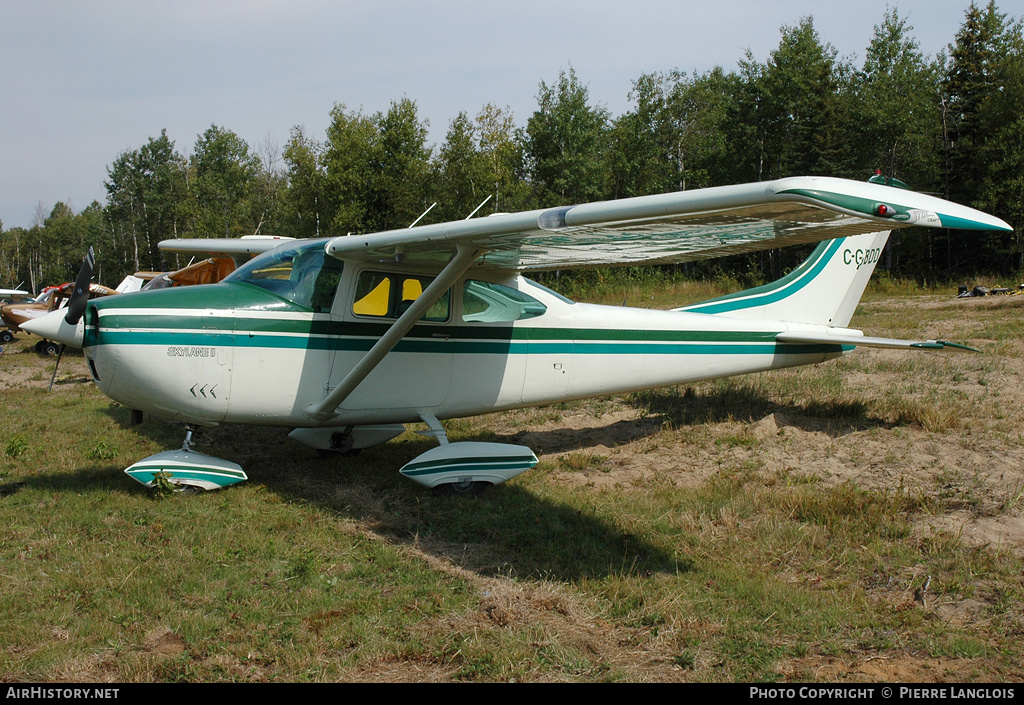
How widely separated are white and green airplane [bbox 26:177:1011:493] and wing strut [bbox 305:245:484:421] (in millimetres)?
16

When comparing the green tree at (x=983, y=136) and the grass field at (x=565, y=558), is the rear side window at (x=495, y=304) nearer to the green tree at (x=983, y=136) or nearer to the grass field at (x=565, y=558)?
the grass field at (x=565, y=558)

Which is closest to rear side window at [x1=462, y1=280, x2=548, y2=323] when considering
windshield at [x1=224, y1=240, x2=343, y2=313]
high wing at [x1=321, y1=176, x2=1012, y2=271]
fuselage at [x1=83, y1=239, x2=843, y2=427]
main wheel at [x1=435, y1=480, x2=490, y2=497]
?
fuselage at [x1=83, y1=239, x2=843, y2=427]

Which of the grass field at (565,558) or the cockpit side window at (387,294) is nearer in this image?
the grass field at (565,558)

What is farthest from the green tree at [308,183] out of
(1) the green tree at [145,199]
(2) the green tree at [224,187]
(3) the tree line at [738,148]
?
(1) the green tree at [145,199]

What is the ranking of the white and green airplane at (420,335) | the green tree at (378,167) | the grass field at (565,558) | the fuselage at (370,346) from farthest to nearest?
the green tree at (378,167) < the fuselage at (370,346) < the white and green airplane at (420,335) < the grass field at (565,558)

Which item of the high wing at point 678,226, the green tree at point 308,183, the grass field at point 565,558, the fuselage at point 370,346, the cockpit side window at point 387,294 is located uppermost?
the green tree at point 308,183

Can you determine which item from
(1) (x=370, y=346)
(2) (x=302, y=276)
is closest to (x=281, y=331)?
(2) (x=302, y=276)

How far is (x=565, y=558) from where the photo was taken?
4645mm

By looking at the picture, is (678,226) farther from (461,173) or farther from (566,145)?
(566,145)

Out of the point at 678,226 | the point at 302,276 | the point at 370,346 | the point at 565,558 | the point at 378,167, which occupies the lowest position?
the point at 565,558

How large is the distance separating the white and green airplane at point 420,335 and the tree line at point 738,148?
901 inches

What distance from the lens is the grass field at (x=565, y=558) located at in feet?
11.3

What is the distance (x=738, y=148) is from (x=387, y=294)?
113 feet

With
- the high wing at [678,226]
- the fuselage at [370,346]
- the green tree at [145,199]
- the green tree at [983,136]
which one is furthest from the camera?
the green tree at [145,199]
